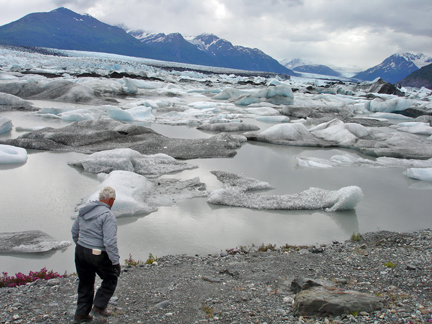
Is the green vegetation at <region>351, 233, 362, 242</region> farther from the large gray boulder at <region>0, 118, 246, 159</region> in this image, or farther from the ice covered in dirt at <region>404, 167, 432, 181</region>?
the large gray boulder at <region>0, 118, 246, 159</region>

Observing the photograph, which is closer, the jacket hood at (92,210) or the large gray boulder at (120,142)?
the jacket hood at (92,210)

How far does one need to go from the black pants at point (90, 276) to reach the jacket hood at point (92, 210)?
0.74ft

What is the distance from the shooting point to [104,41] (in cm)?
14838

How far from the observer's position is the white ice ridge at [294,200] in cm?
549

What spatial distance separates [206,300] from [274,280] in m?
0.78

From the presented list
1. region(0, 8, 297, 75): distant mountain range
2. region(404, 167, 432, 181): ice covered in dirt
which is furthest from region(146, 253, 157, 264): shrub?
region(0, 8, 297, 75): distant mountain range

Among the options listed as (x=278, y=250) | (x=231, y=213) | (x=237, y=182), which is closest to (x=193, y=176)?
(x=237, y=182)

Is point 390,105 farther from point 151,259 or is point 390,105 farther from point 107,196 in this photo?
point 107,196

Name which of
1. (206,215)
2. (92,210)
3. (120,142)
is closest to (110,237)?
(92,210)

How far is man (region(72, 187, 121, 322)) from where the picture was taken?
7.84ft

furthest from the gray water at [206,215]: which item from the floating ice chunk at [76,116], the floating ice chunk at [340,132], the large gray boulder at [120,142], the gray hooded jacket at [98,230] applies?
the floating ice chunk at [76,116]

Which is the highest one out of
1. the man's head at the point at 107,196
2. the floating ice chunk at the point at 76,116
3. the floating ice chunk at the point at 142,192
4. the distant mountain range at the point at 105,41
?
the distant mountain range at the point at 105,41

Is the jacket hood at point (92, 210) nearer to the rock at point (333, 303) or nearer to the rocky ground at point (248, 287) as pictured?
the rocky ground at point (248, 287)

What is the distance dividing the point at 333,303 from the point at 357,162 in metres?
6.87
